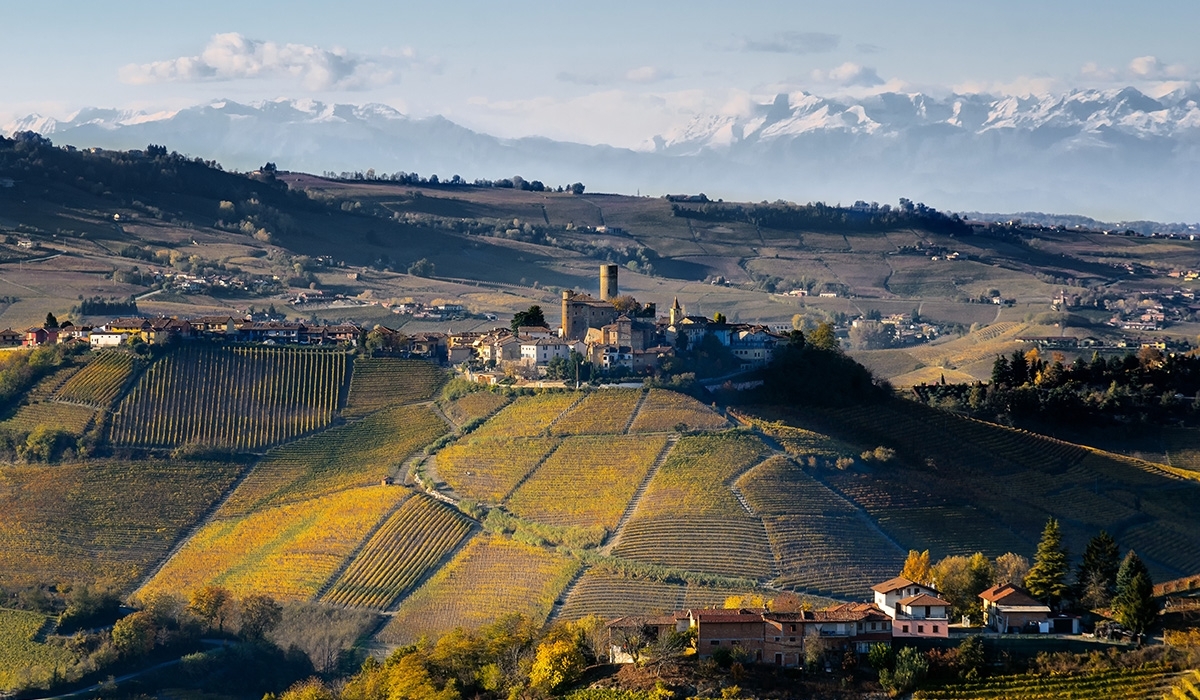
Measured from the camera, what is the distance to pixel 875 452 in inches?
3219

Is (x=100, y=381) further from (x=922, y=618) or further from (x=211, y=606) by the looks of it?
(x=922, y=618)

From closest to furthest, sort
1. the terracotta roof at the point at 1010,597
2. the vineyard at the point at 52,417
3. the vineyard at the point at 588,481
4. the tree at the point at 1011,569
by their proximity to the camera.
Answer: the terracotta roof at the point at 1010,597
the tree at the point at 1011,569
the vineyard at the point at 588,481
the vineyard at the point at 52,417

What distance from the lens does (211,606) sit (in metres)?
68.7

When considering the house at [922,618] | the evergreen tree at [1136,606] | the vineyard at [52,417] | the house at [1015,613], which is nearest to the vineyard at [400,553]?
the vineyard at [52,417]

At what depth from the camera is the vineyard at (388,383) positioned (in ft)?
304

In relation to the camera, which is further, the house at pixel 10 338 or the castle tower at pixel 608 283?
the castle tower at pixel 608 283

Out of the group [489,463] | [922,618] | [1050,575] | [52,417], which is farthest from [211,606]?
[1050,575]

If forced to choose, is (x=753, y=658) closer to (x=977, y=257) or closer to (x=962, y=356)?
(x=962, y=356)

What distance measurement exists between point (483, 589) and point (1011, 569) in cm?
1955

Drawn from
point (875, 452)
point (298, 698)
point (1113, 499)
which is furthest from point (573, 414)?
point (298, 698)

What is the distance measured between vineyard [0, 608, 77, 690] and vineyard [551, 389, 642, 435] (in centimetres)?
2490

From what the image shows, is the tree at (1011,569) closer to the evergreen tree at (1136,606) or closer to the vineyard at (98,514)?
the evergreen tree at (1136,606)

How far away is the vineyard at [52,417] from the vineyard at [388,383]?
12.3 metres

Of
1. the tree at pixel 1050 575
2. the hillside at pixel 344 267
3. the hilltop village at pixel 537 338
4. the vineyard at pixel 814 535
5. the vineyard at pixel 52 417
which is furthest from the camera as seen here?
the hillside at pixel 344 267
